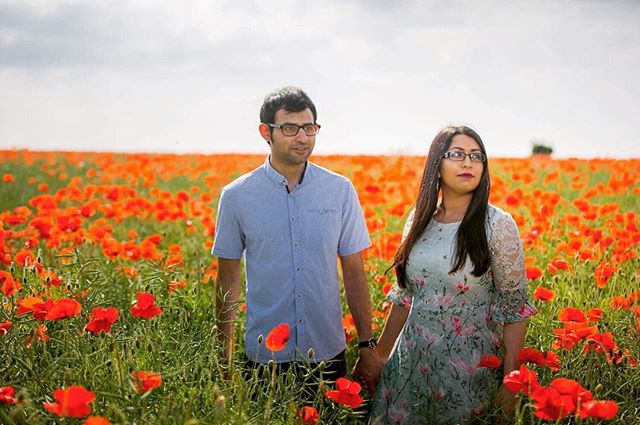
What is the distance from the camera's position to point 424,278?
8.88ft

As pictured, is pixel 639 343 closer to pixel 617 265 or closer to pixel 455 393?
pixel 455 393

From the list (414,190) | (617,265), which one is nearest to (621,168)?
(414,190)

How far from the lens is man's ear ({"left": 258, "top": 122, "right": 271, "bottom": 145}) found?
306 cm

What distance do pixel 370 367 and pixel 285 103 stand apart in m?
1.24

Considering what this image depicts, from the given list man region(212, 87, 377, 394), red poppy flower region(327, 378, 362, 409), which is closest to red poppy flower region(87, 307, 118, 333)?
red poppy flower region(327, 378, 362, 409)

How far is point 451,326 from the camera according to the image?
2.67 metres

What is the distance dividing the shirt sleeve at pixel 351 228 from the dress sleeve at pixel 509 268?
762 mm

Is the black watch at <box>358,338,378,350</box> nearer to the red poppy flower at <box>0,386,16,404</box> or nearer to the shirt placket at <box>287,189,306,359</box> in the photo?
the shirt placket at <box>287,189,306,359</box>

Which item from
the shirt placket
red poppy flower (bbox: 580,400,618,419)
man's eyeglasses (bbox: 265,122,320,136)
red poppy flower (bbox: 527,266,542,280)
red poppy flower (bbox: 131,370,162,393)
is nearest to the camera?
red poppy flower (bbox: 580,400,618,419)

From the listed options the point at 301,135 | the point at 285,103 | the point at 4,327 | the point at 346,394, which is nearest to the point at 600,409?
the point at 346,394

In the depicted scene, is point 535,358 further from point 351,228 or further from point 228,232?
point 228,232

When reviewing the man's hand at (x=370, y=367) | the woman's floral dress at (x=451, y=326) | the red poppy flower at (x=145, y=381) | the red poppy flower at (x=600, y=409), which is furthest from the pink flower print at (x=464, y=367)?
the red poppy flower at (x=145, y=381)

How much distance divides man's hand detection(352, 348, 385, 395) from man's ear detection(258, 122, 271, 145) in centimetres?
105

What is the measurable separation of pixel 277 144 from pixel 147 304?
3.42ft
